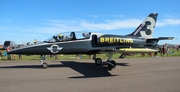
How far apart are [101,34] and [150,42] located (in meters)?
4.75

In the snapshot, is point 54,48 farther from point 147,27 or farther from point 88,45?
point 147,27

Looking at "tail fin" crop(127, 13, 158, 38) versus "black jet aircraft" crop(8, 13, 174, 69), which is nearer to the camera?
"black jet aircraft" crop(8, 13, 174, 69)

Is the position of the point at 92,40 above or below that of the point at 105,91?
above

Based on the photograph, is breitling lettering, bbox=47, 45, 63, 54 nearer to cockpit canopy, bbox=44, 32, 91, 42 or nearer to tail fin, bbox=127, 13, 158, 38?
cockpit canopy, bbox=44, 32, 91, 42

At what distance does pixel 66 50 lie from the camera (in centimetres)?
1206

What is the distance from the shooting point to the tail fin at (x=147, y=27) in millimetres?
15633

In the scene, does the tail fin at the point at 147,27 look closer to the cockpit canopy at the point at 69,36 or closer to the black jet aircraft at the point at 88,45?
the black jet aircraft at the point at 88,45

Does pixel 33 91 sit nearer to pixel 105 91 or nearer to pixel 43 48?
pixel 105 91

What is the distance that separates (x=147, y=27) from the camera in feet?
52.2

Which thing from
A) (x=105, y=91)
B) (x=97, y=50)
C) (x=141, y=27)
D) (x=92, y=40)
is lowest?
(x=105, y=91)

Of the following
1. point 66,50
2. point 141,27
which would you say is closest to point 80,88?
point 66,50

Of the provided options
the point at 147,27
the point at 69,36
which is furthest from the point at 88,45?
the point at 147,27

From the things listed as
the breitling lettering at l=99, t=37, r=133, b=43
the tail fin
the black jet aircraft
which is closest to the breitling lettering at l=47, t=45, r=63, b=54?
the black jet aircraft

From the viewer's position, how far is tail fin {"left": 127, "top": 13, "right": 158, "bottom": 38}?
15633 mm
